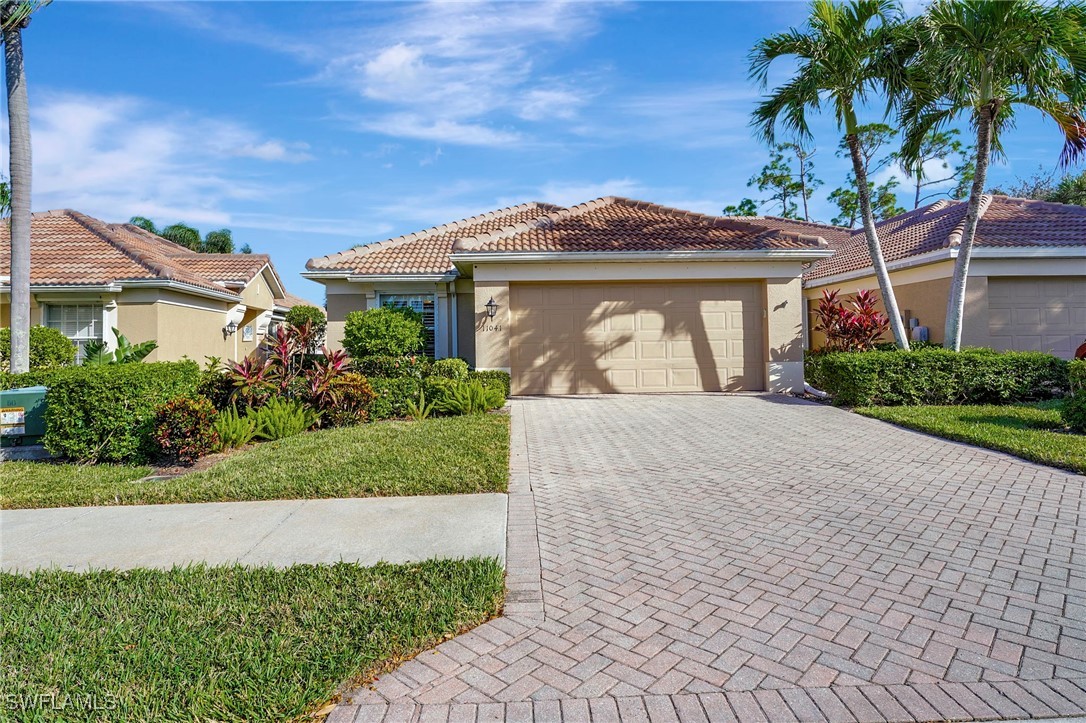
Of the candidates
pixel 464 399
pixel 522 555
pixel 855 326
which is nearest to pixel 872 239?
pixel 855 326

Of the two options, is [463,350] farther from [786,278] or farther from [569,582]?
[569,582]

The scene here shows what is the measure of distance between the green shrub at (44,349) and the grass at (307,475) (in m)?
7.17

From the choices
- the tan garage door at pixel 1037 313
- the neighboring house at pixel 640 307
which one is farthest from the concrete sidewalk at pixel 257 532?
the tan garage door at pixel 1037 313

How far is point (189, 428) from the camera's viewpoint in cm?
773

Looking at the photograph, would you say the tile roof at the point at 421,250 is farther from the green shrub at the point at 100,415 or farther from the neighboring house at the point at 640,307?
the green shrub at the point at 100,415

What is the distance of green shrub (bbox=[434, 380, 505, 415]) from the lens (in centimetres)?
1105

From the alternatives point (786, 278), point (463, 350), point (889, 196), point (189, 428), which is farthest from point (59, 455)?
point (889, 196)

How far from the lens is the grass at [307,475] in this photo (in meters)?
6.07

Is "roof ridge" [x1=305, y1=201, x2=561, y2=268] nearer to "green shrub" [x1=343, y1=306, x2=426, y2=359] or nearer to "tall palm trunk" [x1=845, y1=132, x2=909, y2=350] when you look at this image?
"green shrub" [x1=343, y1=306, x2=426, y2=359]

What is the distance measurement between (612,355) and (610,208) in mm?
5428

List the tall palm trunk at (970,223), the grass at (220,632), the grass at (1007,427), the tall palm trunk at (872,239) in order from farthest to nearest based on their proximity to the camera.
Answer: the tall palm trunk at (872,239) < the tall palm trunk at (970,223) < the grass at (1007,427) < the grass at (220,632)

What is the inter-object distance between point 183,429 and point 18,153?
6.67 metres

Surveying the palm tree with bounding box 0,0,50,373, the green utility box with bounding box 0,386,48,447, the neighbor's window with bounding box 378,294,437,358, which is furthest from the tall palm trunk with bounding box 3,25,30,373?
the neighbor's window with bounding box 378,294,437,358

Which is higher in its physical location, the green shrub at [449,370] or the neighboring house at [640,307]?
the neighboring house at [640,307]
